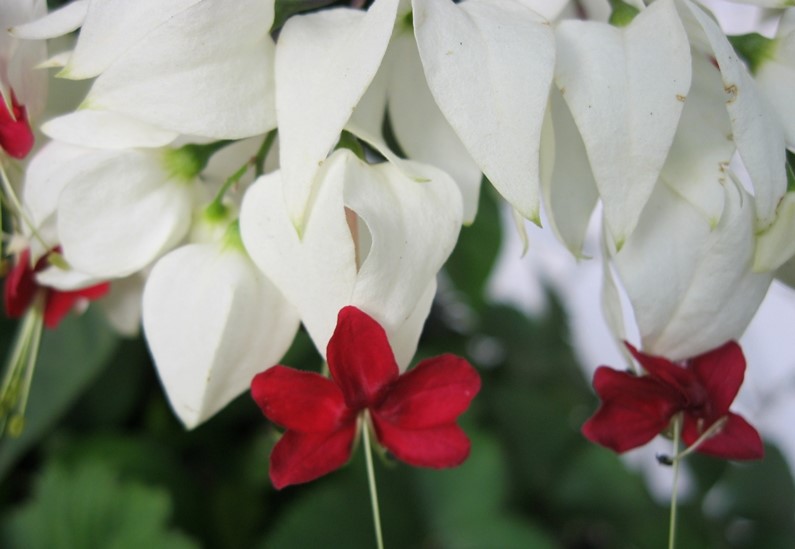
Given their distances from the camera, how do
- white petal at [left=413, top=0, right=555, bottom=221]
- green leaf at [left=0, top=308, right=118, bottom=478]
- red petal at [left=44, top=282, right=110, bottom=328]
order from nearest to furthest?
white petal at [left=413, top=0, right=555, bottom=221]
red petal at [left=44, top=282, right=110, bottom=328]
green leaf at [left=0, top=308, right=118, bottom=478]

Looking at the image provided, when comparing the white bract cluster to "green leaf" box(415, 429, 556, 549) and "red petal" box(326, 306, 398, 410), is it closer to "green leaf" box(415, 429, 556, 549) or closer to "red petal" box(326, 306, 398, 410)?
"red petal" box(326, 306, 398, 410)

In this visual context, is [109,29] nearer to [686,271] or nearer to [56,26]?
[56,26]

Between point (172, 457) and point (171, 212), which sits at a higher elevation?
point (171, 212)

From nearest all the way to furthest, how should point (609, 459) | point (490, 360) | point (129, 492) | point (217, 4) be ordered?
point (217, 4) → point (129, 492) → point (609, 459) → point (490, 360)

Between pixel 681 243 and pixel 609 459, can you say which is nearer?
pixel 681 243

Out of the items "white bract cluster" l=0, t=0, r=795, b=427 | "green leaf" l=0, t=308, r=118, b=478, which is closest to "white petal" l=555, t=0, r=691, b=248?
"white bract cluster" l=0, t=0, r=795, b=427

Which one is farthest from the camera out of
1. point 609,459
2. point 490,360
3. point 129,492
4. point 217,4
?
point 490,360

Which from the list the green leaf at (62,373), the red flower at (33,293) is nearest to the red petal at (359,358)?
the red flower at (33,293)

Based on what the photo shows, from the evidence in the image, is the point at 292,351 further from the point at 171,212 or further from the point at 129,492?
the point at 171,212

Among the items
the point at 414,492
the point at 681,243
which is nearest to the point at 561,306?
the point at 414,492
